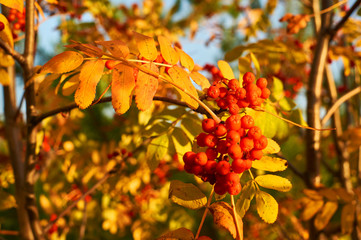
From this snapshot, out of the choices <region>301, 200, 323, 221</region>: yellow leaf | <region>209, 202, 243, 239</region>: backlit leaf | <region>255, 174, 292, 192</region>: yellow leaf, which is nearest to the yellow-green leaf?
<region>209, 202, 243, 239</region>: backlit leaf

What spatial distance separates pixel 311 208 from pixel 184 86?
83 centimetres

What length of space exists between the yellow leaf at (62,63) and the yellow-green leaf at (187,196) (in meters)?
0.33

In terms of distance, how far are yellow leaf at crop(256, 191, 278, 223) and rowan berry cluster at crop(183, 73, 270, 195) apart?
97 mm

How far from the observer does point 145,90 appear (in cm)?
59

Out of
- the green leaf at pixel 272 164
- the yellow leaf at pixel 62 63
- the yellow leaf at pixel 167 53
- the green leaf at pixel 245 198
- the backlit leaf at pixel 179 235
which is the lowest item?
the backlit leaf at pixel 179 235

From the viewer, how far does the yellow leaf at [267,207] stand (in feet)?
2.09

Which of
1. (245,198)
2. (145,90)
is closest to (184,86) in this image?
(145,90)

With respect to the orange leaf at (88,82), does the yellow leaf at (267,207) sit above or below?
below

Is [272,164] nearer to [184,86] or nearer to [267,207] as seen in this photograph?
[267,207]

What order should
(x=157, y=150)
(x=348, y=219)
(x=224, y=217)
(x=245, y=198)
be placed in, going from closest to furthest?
(x=224, y=217)
(x=245, y=198)
(x=157, y=150)
(x=348, y=219)

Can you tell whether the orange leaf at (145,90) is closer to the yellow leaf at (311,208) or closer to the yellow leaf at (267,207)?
the yellow leaf at (267,207)

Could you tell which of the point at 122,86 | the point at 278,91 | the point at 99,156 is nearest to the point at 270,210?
the point at 122,86

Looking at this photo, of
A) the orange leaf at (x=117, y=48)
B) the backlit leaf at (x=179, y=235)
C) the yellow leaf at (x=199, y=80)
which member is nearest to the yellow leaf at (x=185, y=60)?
the yellow leaf at (x=199, y=80)

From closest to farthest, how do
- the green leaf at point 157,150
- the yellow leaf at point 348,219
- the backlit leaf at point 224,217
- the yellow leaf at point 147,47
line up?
the backlit leaf at point 224,217, the yellow leaf at point 147,47, the green leaf at point 157,150, the yellow leaf at point 348,219
